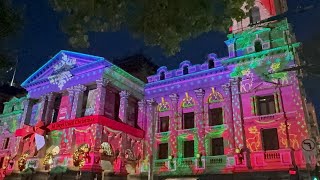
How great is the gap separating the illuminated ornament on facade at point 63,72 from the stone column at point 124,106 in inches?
231

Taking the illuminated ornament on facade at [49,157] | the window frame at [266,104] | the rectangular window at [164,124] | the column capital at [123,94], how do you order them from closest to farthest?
the window frame at [266,104] < the illuminated ornament on facade at [49,157] < the rectangular window at [164,124] < the column capital at [123,94]

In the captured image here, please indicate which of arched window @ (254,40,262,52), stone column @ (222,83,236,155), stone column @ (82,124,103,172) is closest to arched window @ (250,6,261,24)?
arched window @ (254,40,262,52)

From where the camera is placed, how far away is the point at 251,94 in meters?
25.0

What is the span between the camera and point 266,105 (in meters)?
24.5

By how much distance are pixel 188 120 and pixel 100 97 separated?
28.2ft

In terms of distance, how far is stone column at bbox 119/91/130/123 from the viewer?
2844 centimetres

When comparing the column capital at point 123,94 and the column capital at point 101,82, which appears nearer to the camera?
the column capital at point 101,82

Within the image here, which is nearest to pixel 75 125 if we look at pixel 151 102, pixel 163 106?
pixel 151 102

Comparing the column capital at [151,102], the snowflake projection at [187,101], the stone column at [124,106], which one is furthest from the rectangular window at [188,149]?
the stone column at [124,106]

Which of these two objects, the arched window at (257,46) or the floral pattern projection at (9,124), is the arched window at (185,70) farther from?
the floral pattern projection at (9,124)

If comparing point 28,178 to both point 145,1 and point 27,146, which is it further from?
point 145,1

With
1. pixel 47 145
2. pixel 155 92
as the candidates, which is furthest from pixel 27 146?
pixel 155 92

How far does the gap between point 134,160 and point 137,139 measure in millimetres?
2169

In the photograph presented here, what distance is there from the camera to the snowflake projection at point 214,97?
26.8 m
